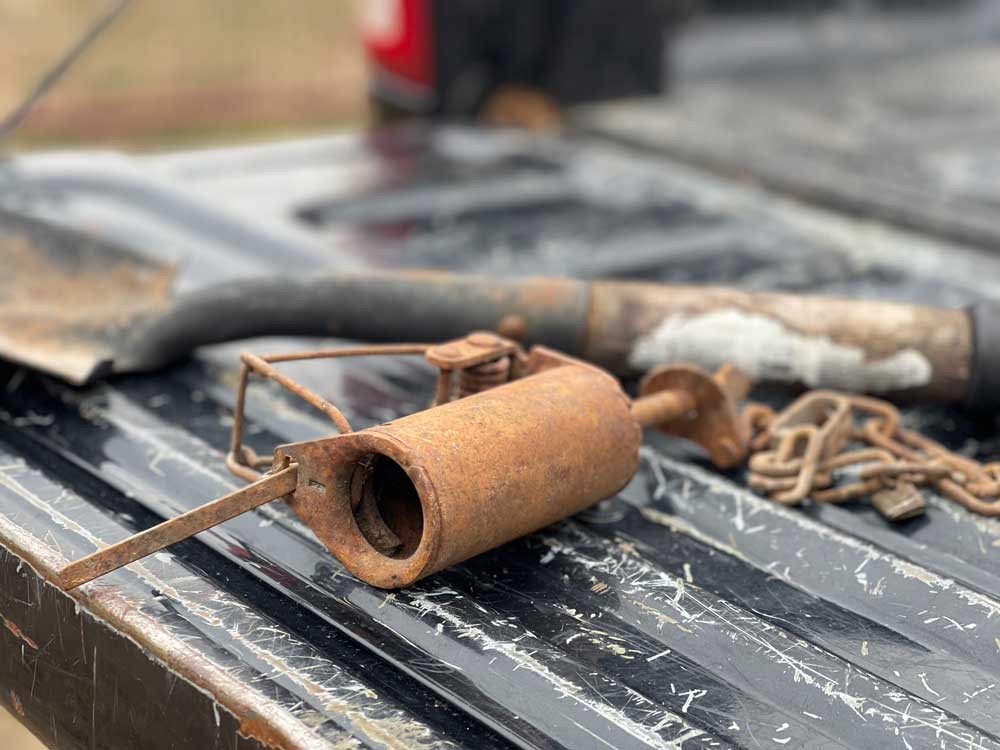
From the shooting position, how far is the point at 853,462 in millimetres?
1995

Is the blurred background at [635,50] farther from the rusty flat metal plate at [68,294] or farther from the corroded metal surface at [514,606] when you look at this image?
the corroded metal surface at [514,606]

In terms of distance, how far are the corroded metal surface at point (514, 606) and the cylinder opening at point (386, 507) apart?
0.06 meters

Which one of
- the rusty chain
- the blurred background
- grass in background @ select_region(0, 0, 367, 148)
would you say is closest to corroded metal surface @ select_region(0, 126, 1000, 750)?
the rusty chain

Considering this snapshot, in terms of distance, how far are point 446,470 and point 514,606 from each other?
199mm

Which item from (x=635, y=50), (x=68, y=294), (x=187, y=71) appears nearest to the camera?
(x=68, y=294)

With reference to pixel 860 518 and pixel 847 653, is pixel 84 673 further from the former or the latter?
pixel 860 518

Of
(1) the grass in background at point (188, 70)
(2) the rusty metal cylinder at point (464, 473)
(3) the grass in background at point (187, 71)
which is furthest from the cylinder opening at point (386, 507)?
(1) the grass in background at point (188, 70)

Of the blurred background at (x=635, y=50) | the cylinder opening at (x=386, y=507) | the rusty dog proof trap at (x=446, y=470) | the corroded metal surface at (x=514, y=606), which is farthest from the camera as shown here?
the blurred background at (x=635, y=50)

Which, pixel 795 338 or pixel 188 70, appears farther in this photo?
pixel 188 70

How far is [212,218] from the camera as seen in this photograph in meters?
3.21

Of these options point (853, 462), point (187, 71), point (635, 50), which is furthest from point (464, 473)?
point (187, 71)

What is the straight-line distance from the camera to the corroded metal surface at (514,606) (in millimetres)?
1434

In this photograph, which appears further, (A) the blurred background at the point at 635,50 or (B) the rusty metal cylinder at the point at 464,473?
(A) the blurred background at the point at 635,50

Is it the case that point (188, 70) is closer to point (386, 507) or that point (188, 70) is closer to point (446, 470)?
point (386, 507)
